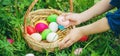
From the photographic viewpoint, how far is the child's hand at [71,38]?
2346 millimetres

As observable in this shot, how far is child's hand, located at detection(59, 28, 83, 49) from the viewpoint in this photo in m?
2.35

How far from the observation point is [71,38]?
2.35 metres

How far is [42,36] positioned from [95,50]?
37cm

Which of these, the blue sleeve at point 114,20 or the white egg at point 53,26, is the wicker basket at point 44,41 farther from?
the blue sleeve at point 114,20

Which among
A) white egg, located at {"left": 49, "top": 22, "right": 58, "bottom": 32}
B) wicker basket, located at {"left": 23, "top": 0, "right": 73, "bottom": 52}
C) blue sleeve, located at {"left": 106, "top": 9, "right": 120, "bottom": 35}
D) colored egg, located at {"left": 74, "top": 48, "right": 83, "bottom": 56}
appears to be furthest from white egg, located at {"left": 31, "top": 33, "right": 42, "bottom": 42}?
blue sleeve, located at {"left": 106, "top": 9, "right": 120, "bottom": 35}

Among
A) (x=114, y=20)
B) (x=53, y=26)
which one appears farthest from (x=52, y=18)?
(x=114, y=20)

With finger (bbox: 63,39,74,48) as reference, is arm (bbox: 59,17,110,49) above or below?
above

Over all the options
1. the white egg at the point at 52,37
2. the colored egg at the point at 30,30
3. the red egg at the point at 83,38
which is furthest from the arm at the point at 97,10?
the colored egg at the point at 30,30

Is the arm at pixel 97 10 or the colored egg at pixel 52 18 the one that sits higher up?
the arm at pixel 97 10

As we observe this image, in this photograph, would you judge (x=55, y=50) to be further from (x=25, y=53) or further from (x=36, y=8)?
(x=36, y=8)

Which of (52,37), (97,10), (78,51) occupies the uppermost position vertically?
(97,10)

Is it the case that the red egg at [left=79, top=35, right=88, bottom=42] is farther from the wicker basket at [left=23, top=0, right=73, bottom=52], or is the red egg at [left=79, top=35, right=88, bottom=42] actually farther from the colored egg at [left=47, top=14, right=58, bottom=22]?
the colored egg at [left=47, top=14, right=58, bottom=22]

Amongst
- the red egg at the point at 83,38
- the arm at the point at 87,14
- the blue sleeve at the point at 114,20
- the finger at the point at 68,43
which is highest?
the blue sleeve at the point at 114,20

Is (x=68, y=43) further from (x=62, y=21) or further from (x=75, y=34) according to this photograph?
(x=62, y=21)
